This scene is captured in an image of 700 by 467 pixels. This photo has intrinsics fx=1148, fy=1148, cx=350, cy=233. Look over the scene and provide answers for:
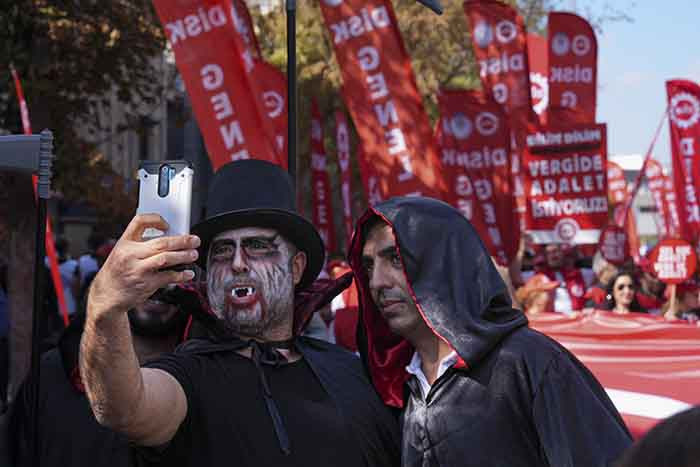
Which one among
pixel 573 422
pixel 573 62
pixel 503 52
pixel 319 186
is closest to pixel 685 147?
pixel 573 62

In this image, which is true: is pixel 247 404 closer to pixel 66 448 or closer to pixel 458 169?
pixel 66 448

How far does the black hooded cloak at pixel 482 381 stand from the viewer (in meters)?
2.85

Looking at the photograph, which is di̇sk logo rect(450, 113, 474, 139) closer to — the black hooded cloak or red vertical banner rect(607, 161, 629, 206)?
the black hooded cloak

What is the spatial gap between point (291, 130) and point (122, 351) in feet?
8.03

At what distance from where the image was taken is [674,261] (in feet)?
38.1

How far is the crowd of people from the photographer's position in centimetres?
272

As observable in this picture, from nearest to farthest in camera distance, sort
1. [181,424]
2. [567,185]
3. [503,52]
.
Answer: [181,424] < [567,185] < [503,52]

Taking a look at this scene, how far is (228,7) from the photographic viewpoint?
8328 millimetres

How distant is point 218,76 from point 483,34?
291 inches

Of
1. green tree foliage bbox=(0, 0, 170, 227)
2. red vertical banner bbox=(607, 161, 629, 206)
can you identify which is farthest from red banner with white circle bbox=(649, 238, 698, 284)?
red vertical banner bbox=(607, 161, 629, 206)

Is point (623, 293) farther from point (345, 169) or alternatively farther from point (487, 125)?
point (345, 169)

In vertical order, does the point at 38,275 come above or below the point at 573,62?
below

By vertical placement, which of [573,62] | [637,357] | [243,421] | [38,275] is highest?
[573,62]

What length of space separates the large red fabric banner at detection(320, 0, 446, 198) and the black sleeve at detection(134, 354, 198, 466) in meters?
7.68
